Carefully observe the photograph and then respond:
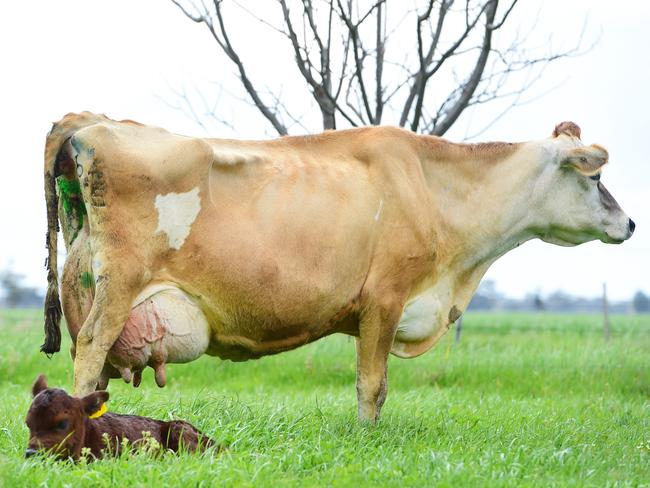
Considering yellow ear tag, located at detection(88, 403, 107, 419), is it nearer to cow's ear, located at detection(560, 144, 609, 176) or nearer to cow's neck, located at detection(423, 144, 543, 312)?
cow's neck, located at detection(423, 144, 543, 312)

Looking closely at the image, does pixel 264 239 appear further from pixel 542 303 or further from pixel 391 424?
pixel 542 303

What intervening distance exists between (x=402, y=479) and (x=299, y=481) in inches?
22.4

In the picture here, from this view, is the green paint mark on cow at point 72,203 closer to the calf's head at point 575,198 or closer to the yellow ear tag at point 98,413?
the yellow ear tag at point 98,413

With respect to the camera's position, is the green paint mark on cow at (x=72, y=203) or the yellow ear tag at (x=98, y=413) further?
the green paint mark on cow at (x=72, y=203)

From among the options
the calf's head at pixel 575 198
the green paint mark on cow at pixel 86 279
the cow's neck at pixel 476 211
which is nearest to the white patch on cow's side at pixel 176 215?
the green paint mark on cow at pixel 86 279

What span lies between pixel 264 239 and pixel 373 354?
1.31 metres

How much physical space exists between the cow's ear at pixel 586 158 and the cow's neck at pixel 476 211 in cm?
30

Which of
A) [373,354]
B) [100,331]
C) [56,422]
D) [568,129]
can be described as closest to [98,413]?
[56,422]

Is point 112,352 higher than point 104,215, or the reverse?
point 104,215

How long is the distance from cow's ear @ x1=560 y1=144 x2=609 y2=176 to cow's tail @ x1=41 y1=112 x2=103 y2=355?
12.8 ft

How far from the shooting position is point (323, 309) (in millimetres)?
6727

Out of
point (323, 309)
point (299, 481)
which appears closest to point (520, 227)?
point (323, 309)

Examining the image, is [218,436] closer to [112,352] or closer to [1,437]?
[112,352]

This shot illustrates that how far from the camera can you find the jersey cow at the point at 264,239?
6078 mm
